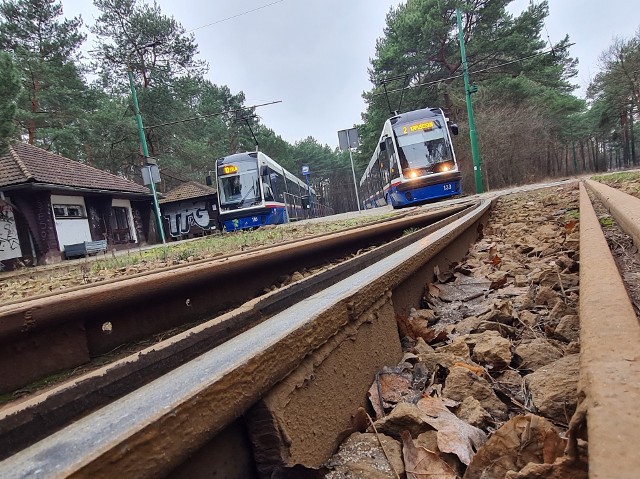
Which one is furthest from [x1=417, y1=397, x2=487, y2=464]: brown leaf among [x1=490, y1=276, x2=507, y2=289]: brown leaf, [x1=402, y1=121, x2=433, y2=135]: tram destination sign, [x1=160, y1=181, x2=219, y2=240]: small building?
[x1=160, y1=181, x2=219, y2=240]: small building

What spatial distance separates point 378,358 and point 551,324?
69 cm

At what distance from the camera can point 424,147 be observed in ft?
48.9

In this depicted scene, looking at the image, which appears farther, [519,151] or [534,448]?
[519,151]

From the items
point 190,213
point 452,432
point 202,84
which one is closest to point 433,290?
point 452,432

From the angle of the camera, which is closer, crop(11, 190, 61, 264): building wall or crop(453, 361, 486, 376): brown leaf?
crop(453, 361, 486, 376): brown leaf

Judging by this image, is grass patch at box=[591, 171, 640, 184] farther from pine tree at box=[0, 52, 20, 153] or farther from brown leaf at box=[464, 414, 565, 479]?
pine tree at box=[0, 52, 20, 153]

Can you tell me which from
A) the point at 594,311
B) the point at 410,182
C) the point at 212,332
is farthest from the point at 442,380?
the point at 410,182

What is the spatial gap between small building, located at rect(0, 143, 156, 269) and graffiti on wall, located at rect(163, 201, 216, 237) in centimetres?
674

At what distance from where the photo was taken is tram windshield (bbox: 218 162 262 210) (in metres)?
16.6

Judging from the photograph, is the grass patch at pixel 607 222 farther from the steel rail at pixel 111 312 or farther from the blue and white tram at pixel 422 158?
the blue and white tram at pixel 422 158

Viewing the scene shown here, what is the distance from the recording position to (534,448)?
804 millimetres

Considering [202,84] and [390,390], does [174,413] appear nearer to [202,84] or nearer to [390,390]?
[390,390]

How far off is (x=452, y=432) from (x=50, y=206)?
20.0 m

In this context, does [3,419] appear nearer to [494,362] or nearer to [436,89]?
[494,362]
